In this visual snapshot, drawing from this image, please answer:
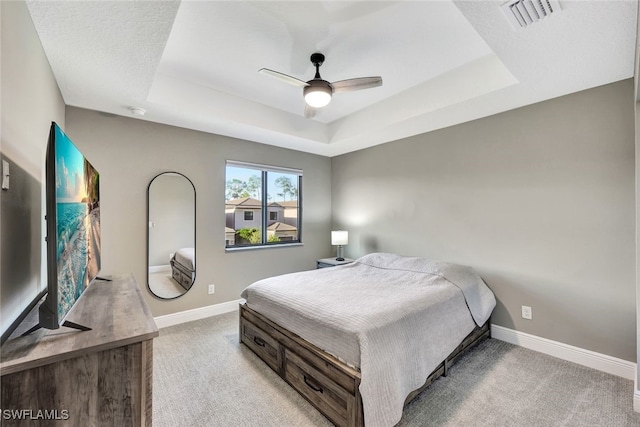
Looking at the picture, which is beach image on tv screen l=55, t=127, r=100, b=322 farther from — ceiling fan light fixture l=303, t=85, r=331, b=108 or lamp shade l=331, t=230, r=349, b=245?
lamp shade l=331, t=230, r=349, b=245

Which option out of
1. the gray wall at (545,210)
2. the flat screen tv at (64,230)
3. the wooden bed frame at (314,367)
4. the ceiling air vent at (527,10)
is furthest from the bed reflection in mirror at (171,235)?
the ceiling air vent at (527,10)

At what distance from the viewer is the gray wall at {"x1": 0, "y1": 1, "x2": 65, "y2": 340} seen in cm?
116

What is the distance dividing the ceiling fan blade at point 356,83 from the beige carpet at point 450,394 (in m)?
2.43

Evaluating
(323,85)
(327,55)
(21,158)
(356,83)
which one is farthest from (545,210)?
(21,158)

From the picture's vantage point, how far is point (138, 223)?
315cm

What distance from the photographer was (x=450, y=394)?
2.04m

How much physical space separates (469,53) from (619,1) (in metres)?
1.01

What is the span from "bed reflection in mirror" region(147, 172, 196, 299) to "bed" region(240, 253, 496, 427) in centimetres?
116

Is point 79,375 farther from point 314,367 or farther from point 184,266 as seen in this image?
point 184,266

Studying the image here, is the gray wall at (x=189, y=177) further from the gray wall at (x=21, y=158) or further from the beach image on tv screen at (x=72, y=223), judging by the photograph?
the beach image on tv screen at (x=72, y=223)

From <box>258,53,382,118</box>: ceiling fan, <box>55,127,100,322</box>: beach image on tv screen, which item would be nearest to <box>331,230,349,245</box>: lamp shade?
<box>258,53,382,118</box>: ceiling fan

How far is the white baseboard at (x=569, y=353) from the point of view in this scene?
7.36 ft

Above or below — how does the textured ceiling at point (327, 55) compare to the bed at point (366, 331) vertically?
above

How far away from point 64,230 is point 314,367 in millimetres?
1584
